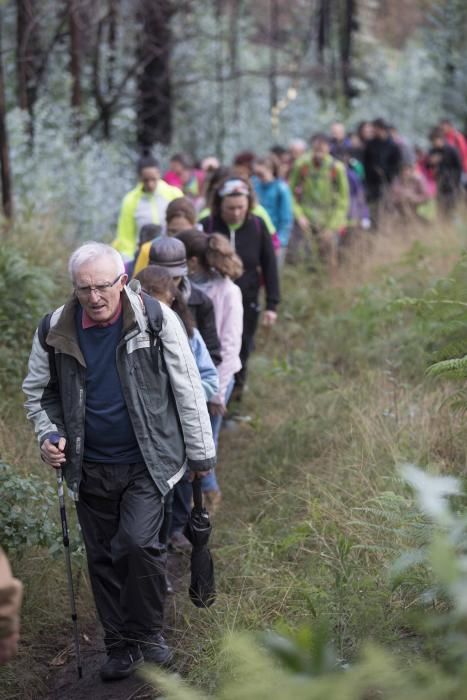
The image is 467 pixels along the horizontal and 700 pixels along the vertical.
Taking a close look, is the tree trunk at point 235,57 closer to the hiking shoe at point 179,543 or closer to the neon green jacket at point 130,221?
the neon green jacket at point 130,221

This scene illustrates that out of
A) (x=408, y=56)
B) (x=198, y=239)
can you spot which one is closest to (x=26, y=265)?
(x=198, y=239)

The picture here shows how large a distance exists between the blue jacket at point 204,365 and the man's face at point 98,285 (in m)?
1.11

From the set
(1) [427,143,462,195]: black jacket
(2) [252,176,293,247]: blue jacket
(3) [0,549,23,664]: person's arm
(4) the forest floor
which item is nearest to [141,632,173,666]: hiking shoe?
(4) the forest floor

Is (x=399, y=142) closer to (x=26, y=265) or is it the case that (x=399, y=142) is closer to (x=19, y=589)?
(x=26, y=265)

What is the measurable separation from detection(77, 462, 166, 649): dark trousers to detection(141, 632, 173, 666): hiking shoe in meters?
0.04

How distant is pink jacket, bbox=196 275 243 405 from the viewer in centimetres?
706

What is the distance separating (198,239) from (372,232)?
8.25 metres

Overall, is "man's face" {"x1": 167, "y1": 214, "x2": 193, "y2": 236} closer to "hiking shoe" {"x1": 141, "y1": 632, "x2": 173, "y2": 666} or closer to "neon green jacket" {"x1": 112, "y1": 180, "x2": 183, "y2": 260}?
"neon green jacket" {"x1": 112, "y1": 180, "x2": 183, "y2": 260}

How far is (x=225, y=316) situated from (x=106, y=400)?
2.36m

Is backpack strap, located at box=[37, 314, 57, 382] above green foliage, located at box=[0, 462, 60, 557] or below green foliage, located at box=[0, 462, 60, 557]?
above

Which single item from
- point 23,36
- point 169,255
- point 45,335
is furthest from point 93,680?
point 23,36

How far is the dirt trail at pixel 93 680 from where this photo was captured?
16.2 ft

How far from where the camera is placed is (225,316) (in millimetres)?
7082

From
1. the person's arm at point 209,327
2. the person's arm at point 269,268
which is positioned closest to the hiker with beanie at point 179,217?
the person's arm at point 269,268
